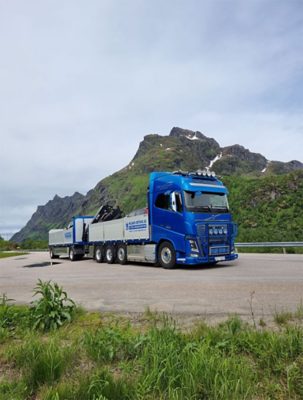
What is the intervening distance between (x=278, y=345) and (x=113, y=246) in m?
15.5

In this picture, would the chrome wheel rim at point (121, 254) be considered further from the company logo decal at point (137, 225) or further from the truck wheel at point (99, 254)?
the truck wheel at point (99, 254)

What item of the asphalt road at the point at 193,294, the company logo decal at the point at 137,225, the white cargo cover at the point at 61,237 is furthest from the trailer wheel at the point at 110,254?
the asphalt road at the point at 193,294

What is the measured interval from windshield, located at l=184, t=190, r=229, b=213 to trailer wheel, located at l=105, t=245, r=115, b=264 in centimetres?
647

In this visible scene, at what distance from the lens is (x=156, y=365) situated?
3373 millimetres

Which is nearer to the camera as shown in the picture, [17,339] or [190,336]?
[190,336]

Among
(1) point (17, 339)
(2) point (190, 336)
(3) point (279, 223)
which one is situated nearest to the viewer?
(2) point (190, 336)

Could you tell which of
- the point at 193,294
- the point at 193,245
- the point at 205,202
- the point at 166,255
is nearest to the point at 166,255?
the point at 166,255

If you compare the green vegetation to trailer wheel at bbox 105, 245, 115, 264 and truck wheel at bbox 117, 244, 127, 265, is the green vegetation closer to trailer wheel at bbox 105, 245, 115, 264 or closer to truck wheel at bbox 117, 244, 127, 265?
truck wheel at bbox 117, 244, 127, 265

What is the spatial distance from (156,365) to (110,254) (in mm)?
15928

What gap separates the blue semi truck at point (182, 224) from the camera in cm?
1349

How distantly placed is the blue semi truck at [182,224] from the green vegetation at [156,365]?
29.0 feet

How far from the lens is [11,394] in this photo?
329cm

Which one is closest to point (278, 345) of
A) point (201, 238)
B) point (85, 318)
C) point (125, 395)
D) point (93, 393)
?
point (125, 395)

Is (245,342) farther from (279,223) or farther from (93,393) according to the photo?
(279,223)
